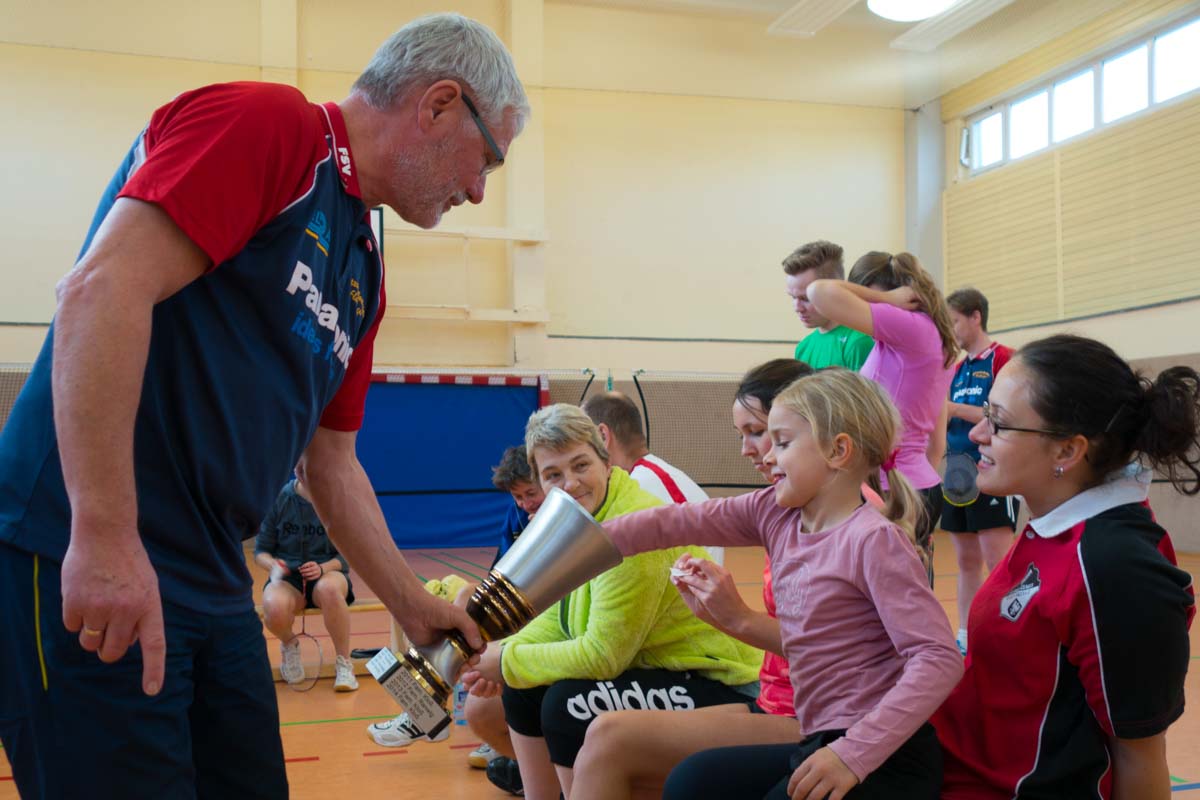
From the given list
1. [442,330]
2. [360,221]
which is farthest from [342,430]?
[442,330]

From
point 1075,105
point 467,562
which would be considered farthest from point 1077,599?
point 1075,105

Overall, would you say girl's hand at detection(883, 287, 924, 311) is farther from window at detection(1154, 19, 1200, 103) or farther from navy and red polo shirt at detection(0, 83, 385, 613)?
window at detection(1154, 19, 1200, 103)

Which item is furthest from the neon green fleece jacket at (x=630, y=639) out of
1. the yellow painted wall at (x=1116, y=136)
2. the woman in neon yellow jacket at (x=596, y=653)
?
the yellow painted wall at (x=1116, y=136)

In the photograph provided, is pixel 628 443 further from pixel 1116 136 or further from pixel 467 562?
pixel 1116 136

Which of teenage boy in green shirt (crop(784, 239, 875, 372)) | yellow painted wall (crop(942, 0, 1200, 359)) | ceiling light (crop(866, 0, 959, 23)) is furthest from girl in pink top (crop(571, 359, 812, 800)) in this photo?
ceiling light (crop(866, 0, 959, 23))

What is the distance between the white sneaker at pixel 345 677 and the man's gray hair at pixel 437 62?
400cm

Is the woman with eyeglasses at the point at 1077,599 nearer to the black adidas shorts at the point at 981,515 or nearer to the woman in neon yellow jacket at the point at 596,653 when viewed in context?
the woman in neon yellow jacket at the point at 596,653

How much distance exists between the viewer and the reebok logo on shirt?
2.71m

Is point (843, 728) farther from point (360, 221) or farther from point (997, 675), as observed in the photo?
point (360, 221)

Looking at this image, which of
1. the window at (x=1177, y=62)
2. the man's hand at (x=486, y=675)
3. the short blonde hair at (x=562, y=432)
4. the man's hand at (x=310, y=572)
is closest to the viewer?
the man's hand at (x=486, y=675)

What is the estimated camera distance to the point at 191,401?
5.00 feet

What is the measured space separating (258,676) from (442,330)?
1038 cm

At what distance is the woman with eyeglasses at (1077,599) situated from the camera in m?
1.76

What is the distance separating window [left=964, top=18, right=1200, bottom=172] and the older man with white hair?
1112cm
